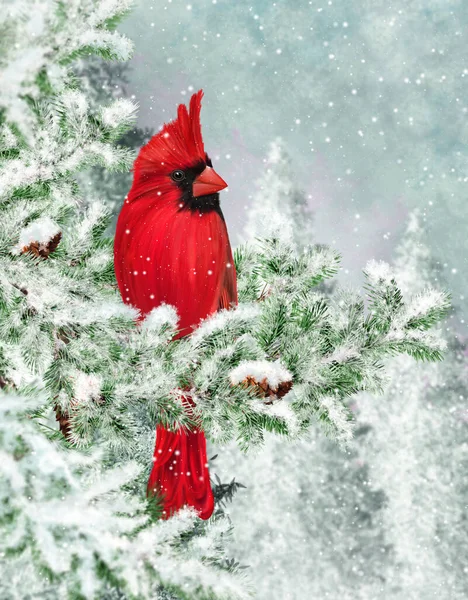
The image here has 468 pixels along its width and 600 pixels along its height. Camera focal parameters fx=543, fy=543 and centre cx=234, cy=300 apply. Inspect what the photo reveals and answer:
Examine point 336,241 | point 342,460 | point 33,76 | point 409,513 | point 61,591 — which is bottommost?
point 409,513

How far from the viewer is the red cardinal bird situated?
1206 millimetres

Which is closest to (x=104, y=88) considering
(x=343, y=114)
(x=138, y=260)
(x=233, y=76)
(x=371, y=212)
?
(x=233, y=76)

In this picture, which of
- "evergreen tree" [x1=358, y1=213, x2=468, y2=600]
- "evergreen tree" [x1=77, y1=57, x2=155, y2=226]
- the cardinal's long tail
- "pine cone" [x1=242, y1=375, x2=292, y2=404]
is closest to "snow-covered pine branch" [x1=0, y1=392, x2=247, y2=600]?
"pine cone" [x1=242, y1=375, x2=292, y2=404]

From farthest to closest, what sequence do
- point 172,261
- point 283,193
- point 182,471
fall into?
A: point 283,193 → point 172,261 → point 182,471

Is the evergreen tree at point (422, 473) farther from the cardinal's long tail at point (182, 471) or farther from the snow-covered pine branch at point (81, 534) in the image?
the snow-covered pine branch at point (81, 534)

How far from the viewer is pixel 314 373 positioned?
2.50 feet

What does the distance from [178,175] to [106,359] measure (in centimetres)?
65

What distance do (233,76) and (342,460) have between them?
459 cm

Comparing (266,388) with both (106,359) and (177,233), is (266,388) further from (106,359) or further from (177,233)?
(177,233)

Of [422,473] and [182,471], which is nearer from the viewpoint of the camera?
[182,471]

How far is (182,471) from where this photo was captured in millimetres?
1097

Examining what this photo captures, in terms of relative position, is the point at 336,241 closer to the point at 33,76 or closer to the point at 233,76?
the point at 233,76

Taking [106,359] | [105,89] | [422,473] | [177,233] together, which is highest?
[105,89]

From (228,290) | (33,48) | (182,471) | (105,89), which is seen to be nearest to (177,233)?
(228,290)
